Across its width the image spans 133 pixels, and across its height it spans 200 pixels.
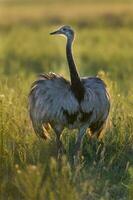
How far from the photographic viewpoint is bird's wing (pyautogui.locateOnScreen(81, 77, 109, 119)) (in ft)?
21.6

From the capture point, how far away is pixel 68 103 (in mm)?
6500

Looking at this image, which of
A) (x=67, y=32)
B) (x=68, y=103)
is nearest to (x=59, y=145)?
(x=68, y=103)

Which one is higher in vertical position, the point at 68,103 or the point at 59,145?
the point at 68,103

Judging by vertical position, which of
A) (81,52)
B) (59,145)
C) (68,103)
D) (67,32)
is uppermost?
(81,52)

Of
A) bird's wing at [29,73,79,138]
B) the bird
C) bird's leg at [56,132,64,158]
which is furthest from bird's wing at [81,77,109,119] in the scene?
bird's leg at [56,132,64,158]

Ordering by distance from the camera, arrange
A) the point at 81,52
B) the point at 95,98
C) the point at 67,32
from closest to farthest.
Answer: the point at 95,98 → the point at 67,32 → the point at 81,52

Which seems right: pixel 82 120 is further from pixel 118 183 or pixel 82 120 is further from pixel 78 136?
pixel 118 183

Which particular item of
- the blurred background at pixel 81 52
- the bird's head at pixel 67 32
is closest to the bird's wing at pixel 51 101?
the bird's head at pixel 67 32

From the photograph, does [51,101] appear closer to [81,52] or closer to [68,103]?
[68,103]

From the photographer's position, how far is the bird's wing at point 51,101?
6496mm

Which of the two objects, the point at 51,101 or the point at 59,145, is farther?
the point at 59,145

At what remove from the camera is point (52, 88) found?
6.61 m

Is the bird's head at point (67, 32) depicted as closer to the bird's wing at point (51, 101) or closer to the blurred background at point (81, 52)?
the bird's wing at point (51, 101)

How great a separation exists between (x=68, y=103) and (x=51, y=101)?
13 cm
